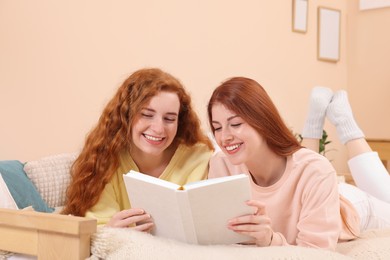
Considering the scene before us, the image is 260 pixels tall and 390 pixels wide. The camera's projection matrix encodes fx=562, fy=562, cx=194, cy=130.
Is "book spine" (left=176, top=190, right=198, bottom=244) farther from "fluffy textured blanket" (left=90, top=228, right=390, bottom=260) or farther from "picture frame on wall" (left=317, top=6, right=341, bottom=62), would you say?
"picture frame on wall" (left=317, top=6, right=341, bottom=62)

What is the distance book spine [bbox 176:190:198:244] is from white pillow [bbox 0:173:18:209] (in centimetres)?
73

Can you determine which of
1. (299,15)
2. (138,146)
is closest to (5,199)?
(138,146)

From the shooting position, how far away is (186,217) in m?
1.39

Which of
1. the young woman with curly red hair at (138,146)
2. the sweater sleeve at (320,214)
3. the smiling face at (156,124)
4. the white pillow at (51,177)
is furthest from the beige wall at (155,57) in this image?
the sweater sleeve at (320,214)

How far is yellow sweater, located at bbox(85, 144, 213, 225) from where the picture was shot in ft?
6.54

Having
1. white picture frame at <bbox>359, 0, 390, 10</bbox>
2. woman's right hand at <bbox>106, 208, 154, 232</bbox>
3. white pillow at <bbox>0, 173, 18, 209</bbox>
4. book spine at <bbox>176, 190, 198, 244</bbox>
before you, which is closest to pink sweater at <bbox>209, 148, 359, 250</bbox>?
book spine at <bbox>176, 190, 198, 244</bbox>

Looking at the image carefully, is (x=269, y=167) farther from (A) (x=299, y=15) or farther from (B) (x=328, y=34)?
(B) (x=328, y=34)

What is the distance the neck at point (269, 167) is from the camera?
1.73 metres

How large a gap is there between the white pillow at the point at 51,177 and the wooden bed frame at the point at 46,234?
72cm

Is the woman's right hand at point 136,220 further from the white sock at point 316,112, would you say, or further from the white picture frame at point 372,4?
the white picture frame at point 372,4

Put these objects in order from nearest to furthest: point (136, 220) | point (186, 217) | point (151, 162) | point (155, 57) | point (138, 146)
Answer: point (186, 217), point (136, 220), point (138, 146), point (151, 162), point (155, 57)

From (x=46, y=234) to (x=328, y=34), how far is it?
11.0 feet

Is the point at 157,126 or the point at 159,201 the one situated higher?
the point at 157,126

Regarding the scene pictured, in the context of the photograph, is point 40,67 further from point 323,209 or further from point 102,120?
point 323,209
